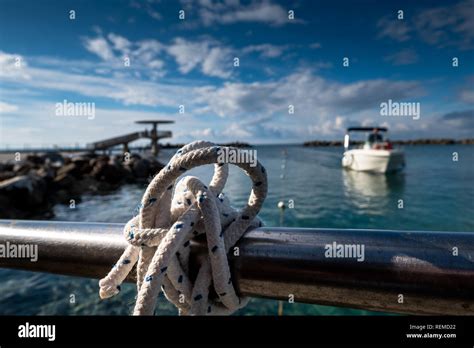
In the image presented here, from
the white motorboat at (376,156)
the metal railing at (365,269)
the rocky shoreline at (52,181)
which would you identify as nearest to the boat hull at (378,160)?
the white motorboat at (376,156)

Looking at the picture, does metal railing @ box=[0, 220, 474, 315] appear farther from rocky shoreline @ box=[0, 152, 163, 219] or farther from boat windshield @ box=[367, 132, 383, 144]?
boat windshield @ box=[367, 132, 383, 144]

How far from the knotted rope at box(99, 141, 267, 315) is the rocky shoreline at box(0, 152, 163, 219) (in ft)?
35.9

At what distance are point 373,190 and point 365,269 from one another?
2821 cm

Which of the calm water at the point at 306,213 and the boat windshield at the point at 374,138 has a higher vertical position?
the boat windshield at the point at 374,138

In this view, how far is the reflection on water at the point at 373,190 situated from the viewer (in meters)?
20.7

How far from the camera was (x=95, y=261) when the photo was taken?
103 cm

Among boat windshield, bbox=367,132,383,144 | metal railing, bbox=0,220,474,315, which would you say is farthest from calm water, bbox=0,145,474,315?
boat windshield, bbox=367,132,383,144

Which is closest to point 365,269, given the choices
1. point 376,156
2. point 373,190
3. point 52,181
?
point 52,181

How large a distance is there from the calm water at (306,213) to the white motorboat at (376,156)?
1.14 metres

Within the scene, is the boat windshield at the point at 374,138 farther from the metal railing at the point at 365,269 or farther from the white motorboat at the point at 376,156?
the metal railing at the point at 365,269

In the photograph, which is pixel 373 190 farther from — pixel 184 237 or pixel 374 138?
pixel 184 237

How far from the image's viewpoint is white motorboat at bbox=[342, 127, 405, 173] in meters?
31.0

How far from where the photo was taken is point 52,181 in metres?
23.6

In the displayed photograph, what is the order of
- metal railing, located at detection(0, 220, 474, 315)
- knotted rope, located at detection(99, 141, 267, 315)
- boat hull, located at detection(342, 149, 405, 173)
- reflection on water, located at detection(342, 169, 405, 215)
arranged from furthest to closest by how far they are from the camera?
boat hull, located at detection(342, 149, 405, 173) < reflection on water, located at detection(342, 169, 405, 215) < knotted rope, located at detection(99, 141, 267, 315) < metal railing, located at detection(0, 220, 474, 315)
